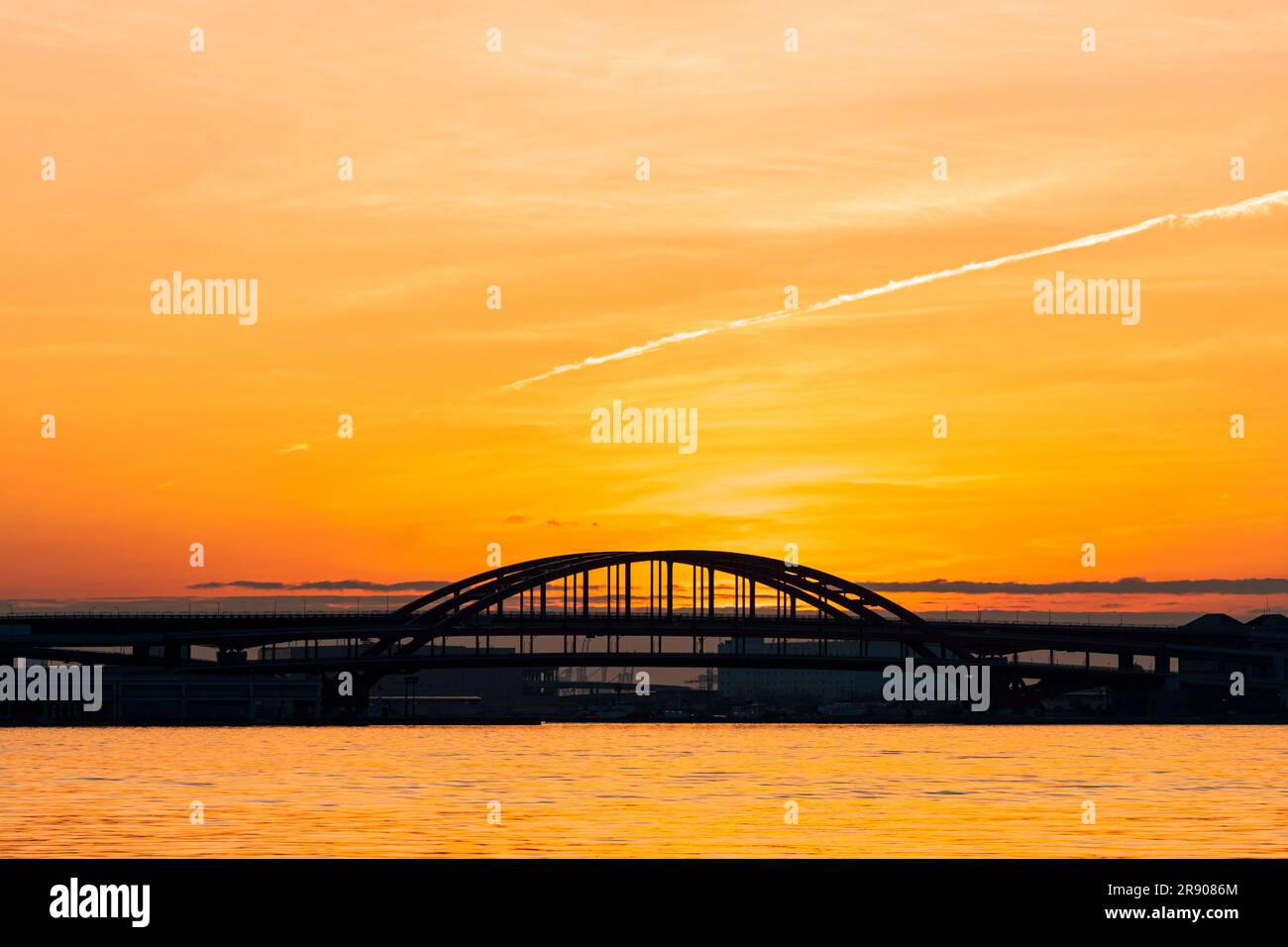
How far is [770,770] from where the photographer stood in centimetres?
8138

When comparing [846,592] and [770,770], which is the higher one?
[846,592]

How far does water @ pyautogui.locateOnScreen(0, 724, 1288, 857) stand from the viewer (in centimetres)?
4266

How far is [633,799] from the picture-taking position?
59781mm

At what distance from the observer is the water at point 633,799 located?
140 feet
